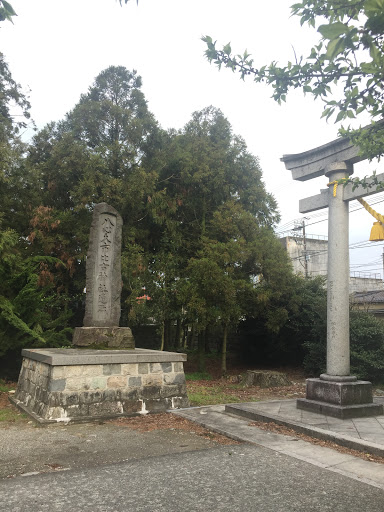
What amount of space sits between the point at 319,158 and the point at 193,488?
5.78m

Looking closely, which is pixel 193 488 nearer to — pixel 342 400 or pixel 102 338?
pixel 342 400

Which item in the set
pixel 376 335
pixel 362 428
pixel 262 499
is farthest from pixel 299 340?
pixel 262 499

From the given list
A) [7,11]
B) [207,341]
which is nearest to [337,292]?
[7,11]

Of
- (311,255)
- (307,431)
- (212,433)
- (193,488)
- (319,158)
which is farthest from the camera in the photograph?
(311,255)

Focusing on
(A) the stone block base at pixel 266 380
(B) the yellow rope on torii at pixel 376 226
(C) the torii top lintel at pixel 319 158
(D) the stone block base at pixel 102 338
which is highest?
(C) the torii top lintel at pixel 319 158

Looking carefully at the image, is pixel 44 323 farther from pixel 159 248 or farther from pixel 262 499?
pixel 262 499

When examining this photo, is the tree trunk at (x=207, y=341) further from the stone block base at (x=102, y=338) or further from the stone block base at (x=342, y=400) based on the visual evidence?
the stone block base at (x=342, y=400)

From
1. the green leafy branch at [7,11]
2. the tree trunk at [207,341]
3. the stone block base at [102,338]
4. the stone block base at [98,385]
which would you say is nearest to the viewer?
the green leafy branch at [7,11]

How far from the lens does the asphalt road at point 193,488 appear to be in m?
2.78

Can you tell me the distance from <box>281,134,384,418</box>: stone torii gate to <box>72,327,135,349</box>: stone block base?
305cm

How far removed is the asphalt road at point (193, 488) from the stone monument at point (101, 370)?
6.77ft

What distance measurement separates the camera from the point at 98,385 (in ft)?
18.9

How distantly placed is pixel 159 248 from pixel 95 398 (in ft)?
27.8

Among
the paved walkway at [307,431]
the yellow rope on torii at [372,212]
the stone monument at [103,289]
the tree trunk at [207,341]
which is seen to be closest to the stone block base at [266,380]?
the paved walkway at [307,431]
